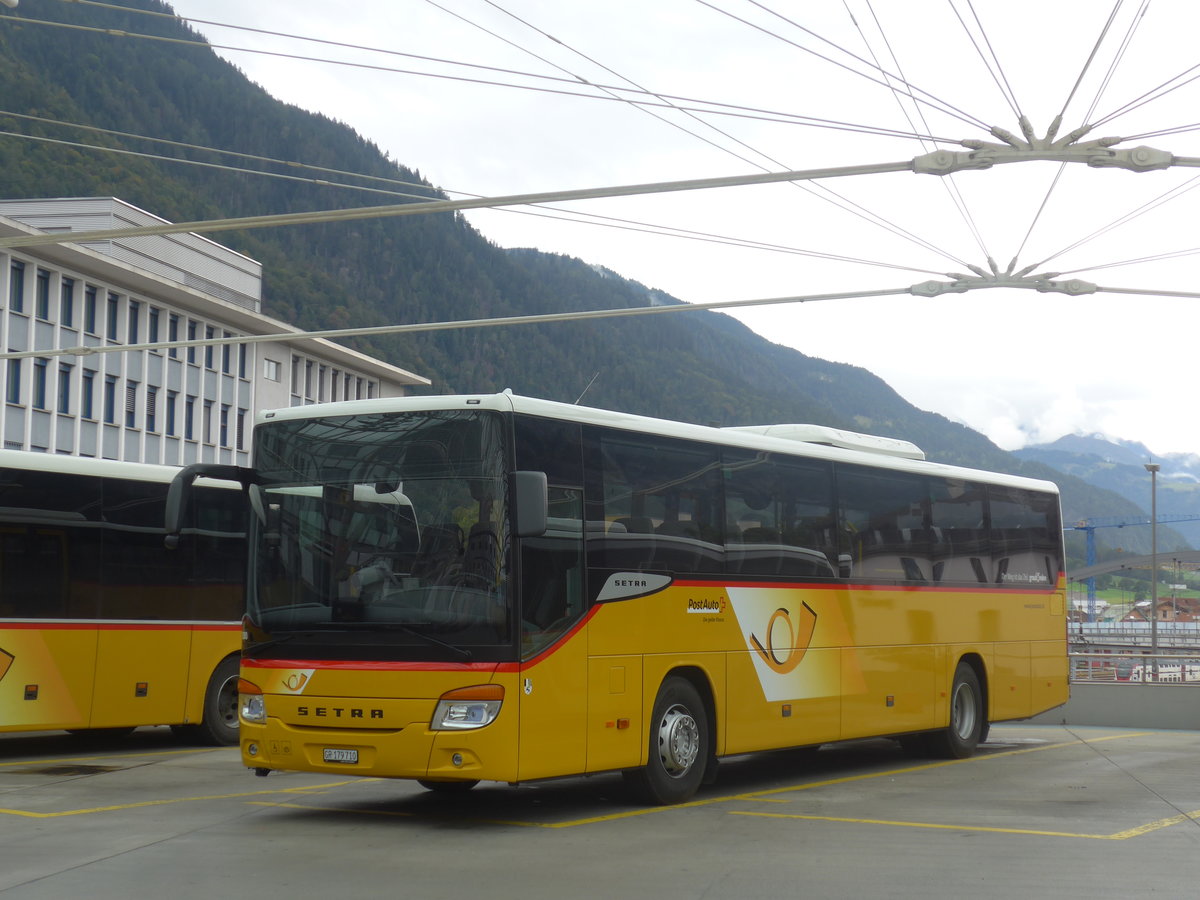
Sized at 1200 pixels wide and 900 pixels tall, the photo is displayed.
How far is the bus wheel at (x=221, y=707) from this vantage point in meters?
17.5

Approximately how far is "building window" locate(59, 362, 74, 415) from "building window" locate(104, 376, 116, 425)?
2.95 m

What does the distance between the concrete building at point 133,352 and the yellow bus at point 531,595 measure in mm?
40478

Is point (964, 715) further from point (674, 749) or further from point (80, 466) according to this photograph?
point (80, 466)

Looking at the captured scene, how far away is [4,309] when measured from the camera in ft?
192

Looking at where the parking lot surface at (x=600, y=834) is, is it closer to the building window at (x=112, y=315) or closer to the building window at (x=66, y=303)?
the building window at (x=66, y=303)

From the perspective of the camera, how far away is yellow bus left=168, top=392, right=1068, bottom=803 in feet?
34.9

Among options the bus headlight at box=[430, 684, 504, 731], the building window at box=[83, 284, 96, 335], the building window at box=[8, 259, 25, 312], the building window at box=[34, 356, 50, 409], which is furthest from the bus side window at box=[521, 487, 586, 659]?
the building window at box=[83, 284, 96, 335]

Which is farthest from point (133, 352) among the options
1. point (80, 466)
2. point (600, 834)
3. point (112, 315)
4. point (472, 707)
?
point (600, 834)

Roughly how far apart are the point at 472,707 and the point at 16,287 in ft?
179

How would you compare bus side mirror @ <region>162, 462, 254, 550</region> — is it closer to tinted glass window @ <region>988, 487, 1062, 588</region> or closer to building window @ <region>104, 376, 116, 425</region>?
tinted glass window @ <region>988, 487, 1062, 588</region>

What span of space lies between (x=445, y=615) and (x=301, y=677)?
126cm

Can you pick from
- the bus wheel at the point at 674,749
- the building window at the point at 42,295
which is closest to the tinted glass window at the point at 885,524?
the bus wheel at the point at 674,749

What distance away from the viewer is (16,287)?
196ft

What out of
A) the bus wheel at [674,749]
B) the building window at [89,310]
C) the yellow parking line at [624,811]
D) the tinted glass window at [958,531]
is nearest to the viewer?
the yellow parking line at [624,811]
